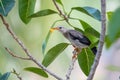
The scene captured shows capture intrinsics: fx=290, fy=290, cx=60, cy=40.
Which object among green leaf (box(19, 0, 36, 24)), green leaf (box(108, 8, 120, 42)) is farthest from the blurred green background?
green leaf (box(108, 8, 120, 42))

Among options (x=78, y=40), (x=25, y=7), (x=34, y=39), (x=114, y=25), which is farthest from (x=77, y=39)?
(x=34, y=39)

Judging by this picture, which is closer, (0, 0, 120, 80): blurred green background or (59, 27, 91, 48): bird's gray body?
(59, 27, 91, 48): bird's gray body

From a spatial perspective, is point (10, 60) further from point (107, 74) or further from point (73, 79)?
point (107, 74)

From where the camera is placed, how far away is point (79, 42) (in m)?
1.11

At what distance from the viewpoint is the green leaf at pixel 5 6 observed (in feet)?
3.09

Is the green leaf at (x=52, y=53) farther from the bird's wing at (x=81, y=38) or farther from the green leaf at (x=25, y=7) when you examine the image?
the green leaf at (x=25, y=7)

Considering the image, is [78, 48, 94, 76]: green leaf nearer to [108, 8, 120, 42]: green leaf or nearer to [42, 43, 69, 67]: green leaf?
[42, 43, 69, 67]: green leaf

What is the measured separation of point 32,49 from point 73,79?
1.42 feet

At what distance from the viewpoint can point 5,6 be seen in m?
0.98

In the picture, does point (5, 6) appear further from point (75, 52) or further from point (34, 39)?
point (34, 39)

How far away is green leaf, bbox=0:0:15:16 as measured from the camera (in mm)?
943

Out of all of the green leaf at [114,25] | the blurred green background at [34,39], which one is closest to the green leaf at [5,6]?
the green leaf at [114,25]

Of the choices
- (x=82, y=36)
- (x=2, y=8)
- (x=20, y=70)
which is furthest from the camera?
(x=20, y=70)

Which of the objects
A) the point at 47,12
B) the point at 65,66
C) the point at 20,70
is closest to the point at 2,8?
the point at 47,12
